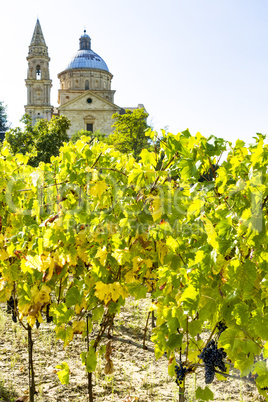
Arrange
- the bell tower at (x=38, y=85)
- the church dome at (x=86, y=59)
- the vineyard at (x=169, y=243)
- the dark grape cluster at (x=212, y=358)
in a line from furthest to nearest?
the church dome at (x=86, y=59)
the bell tower at (x=38, y=85)
the dark grape cluster at (x=212, y=358)
the vineyard at (x=169, y=243)

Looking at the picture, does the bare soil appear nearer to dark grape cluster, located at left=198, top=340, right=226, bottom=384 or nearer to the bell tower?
dark grape cluster, located at left=198, top=340, right=226, bottom=384

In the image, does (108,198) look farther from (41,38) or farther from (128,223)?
(41,38)

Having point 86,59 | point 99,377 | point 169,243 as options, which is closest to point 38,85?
point 86,59

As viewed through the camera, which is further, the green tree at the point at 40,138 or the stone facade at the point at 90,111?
the stone facade at the point at 90,111

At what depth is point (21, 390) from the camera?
138 inches

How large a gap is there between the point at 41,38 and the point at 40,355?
47371mm

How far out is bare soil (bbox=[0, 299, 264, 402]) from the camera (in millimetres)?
3400

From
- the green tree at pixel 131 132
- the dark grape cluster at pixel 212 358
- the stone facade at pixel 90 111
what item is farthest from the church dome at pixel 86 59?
the dark grape cluster at pixel 212 358

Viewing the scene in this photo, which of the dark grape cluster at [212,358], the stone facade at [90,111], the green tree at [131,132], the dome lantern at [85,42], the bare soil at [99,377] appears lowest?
the bare soil at [99,377]

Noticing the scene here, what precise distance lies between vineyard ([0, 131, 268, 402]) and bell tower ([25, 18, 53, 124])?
43244 millimetres

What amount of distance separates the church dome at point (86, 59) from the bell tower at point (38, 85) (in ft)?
30.0

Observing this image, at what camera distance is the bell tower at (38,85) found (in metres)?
44.2

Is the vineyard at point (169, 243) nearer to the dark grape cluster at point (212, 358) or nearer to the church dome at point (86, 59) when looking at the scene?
the dark grape cluster at point (212, 358)

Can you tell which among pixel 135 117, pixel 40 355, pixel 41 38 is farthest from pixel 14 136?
pixel 41 38
